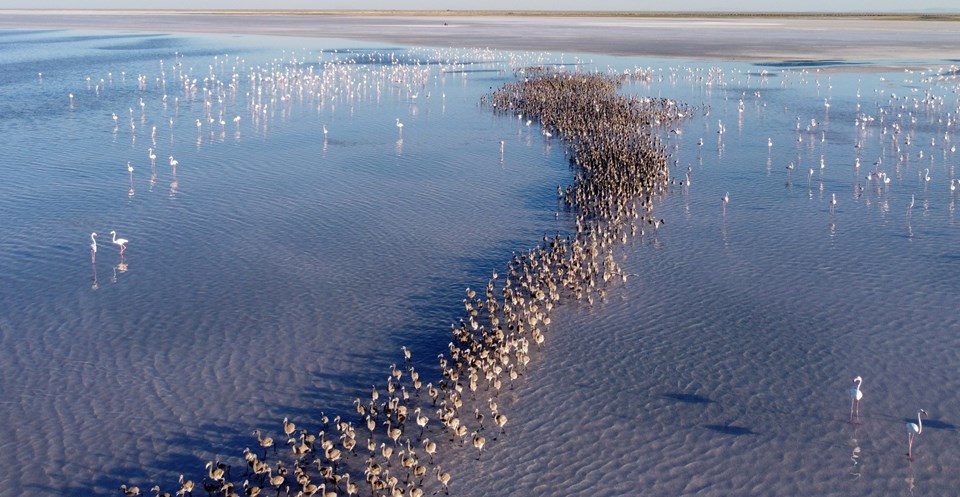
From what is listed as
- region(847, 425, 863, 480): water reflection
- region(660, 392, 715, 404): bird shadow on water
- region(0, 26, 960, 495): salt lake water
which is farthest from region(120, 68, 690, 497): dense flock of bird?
region(847, 425, 863, 480): water reflection

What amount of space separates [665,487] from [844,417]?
3.60 meters

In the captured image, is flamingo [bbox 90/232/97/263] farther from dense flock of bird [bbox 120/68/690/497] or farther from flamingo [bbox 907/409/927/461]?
flamingo [bbox 907/409/927/461]

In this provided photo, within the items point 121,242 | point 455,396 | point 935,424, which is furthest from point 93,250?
point 935,424

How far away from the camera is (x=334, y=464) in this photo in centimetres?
1273

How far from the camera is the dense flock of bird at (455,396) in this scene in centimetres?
1222

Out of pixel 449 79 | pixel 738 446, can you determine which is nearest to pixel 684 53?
pixel 449 79

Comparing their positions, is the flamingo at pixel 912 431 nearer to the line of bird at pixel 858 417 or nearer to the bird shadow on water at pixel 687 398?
the line of bird at pixel 858 417

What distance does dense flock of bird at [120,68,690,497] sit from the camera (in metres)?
12.2

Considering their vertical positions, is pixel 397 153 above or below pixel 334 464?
above

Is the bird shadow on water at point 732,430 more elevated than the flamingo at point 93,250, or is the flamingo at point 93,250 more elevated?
the flamingo at point 93,250

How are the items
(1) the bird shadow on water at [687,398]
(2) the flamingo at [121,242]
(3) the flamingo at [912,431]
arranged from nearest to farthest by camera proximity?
1. (3) the flamingo at [912,431]
2. (1) the bird shadow on water at [687,398]
3. (2) the flamingo at [121,242]

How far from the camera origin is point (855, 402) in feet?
47.0

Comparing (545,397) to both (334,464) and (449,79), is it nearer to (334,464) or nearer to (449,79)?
(334,464)

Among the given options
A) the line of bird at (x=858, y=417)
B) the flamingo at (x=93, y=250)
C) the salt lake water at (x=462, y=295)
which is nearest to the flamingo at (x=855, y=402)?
the line of bird at (x=858, y=417)
